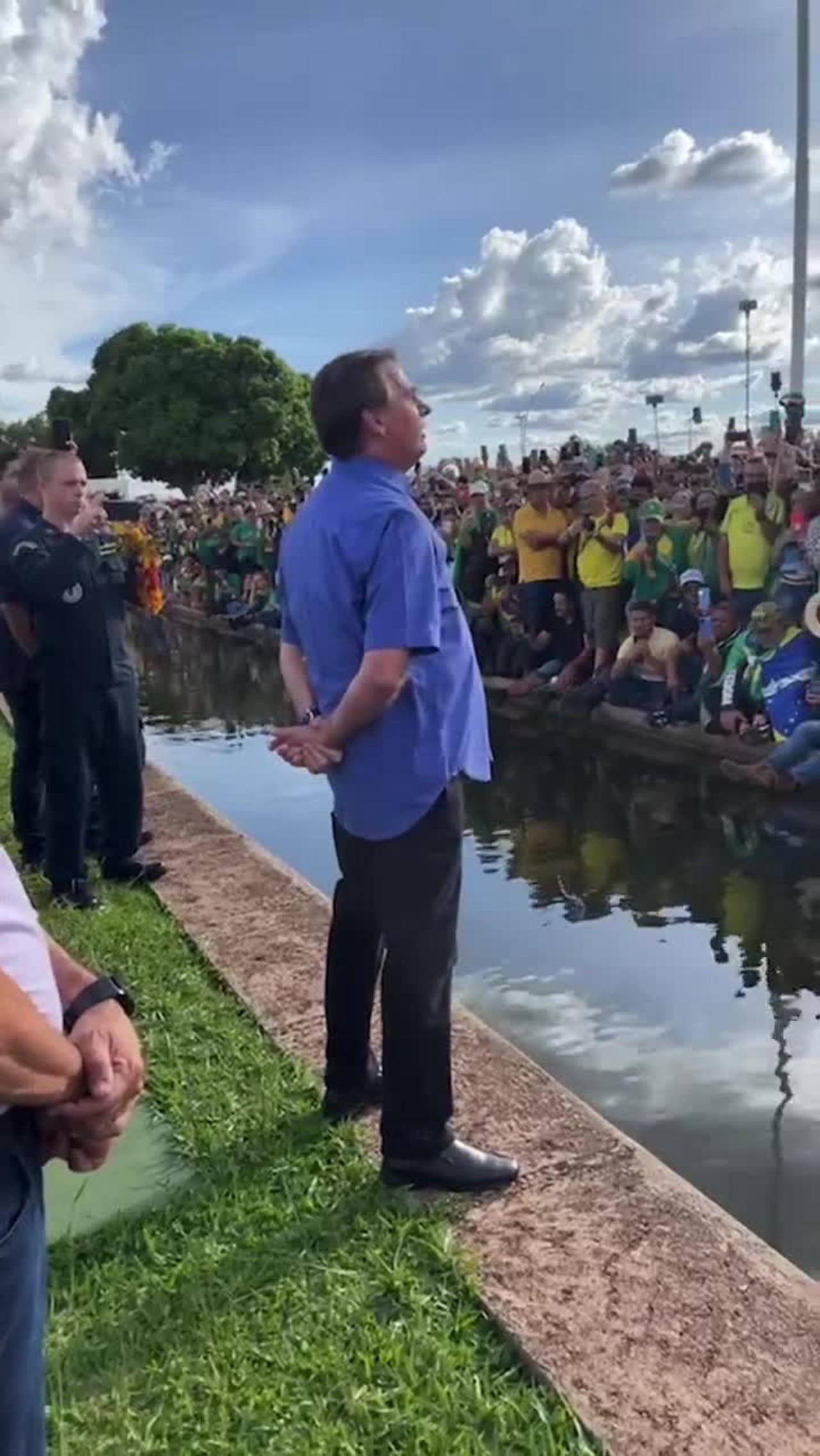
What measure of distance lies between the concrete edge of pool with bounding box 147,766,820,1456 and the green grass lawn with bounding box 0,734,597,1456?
92mm

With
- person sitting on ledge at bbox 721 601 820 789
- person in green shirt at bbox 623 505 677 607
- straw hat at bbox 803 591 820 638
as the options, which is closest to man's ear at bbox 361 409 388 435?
person sitting on ledge at bbox 721 601 820 789

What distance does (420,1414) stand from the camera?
7.82 feet

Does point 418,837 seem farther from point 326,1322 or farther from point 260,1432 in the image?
point 260,1432

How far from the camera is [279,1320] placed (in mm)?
2697

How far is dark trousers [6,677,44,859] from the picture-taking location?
253 inches

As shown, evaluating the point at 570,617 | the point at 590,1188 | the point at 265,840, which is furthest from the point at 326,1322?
the point at 570,617

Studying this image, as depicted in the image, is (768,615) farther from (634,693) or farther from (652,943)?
(652,943)

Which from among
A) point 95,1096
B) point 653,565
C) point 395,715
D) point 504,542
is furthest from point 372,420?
point 504,542

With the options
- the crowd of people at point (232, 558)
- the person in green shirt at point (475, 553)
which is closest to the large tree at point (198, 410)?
the crowd of people at point (232, 558)

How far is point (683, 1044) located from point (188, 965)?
5.70 feet

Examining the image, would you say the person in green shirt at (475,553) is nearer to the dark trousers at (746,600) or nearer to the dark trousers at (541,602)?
the dark trousers at (541,602)

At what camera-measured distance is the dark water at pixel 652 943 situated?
4.09m

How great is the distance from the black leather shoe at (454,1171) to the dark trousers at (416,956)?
2cm

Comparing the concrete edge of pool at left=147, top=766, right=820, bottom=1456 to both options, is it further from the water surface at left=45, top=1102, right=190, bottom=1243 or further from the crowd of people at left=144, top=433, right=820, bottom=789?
the crowd of people at left=144, top=433, right=820, bottom=789
